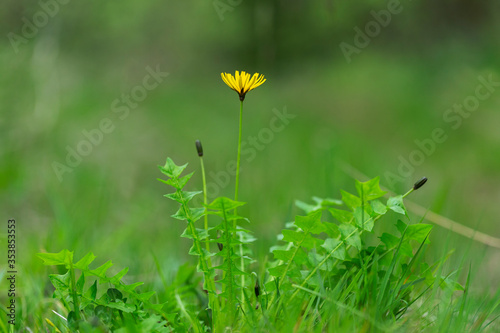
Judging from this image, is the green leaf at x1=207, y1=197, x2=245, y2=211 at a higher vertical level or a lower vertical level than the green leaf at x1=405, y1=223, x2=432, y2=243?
higher

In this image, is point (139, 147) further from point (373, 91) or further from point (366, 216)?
point (366, 216)

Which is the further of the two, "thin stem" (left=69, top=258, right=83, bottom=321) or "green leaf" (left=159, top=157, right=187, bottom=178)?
"green leaf" (left=159, top=157, right=187, bottom=178)

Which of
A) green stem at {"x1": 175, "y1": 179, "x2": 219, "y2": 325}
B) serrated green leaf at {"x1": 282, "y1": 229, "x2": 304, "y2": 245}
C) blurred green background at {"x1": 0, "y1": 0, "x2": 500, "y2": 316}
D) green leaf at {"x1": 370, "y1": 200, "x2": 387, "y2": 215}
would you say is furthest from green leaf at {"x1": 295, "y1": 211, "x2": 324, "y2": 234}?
blurred green background at {"x1": 0, "y1": 0, "x2": 500, "y2": 316}

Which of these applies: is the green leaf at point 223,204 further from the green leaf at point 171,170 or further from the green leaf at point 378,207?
the green leaf at point 378,207

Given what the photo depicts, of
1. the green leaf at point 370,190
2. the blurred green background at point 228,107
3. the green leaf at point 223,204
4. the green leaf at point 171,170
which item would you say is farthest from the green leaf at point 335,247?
the blurred green background at point 228,107

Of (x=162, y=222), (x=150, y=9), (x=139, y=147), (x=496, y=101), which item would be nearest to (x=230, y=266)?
(x=162, y=222)

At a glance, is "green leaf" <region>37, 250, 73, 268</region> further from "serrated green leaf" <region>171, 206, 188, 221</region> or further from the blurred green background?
the blurred green background
